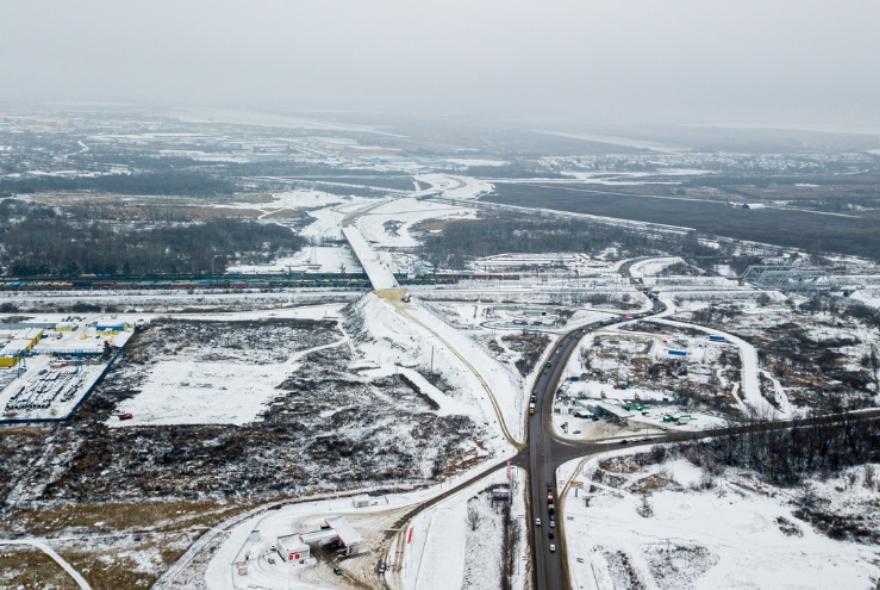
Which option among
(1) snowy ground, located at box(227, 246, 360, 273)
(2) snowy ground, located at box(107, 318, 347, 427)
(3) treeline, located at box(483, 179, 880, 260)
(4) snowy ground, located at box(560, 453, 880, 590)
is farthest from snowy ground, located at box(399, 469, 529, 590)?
(3) treeline, located at box(483, 179, 880, 260)

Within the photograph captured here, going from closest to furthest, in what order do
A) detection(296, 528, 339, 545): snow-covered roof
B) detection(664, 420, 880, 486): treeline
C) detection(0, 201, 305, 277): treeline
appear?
detection(296, 528, 339, 545): snow-covered roof < detection(664, 420, 880, 486): treeline < detection(0, 201, 305, 277): treeline

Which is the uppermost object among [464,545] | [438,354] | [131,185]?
[131,185]

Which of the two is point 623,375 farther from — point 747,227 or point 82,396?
point 747,227

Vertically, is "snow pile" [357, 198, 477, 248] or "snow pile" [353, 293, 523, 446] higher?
"snow pile" [357, 198, 477, 248]

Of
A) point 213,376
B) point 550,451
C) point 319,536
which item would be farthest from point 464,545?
point 213,376

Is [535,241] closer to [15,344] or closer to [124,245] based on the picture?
[124,245]

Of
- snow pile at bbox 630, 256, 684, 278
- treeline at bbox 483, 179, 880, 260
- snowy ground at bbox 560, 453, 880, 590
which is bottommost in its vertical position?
snowy ground at bbox 560, 453, 880, 590

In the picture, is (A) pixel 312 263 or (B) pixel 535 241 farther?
(B) pixel 535 241

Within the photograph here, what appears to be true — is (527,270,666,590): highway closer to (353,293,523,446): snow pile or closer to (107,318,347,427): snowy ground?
(353,293,523,446): snow pile
